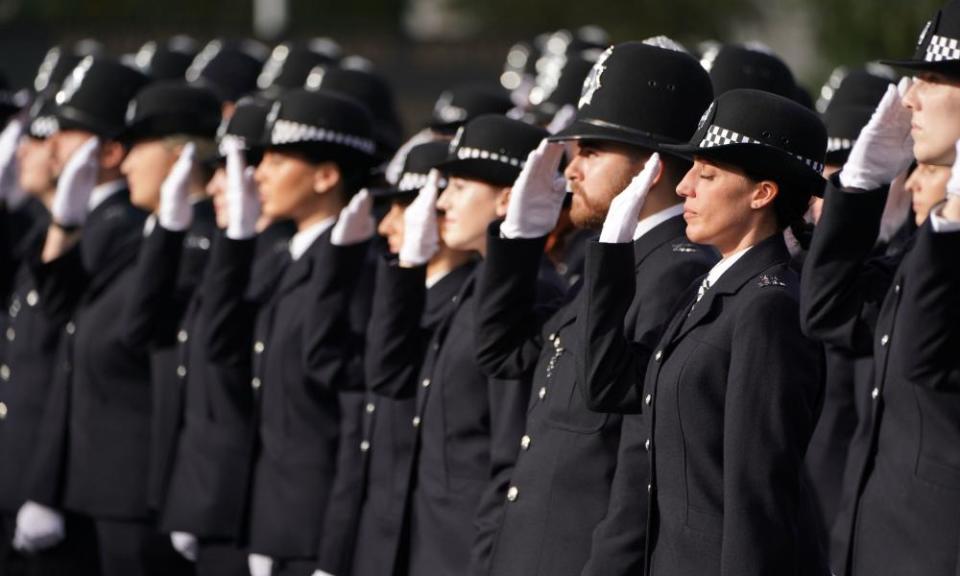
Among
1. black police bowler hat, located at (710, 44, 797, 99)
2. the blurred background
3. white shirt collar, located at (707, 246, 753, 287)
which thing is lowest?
the blurred background

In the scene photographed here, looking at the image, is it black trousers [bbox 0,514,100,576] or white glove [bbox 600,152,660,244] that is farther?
black trousers [bbox 0,514,100,576]

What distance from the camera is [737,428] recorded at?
4.42 meters

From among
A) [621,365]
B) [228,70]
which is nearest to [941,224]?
[621,365]

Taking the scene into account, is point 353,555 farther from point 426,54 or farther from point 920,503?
point 426,54

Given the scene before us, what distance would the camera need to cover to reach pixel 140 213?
8.32 metres

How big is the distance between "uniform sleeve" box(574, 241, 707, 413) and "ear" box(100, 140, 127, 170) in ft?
13.1

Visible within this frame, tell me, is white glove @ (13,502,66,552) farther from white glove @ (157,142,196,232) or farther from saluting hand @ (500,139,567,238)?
saluting hand @ (500,139,567,238)

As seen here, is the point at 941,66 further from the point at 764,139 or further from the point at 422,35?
the point at 422,35

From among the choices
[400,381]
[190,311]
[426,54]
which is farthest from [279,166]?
[426,54]

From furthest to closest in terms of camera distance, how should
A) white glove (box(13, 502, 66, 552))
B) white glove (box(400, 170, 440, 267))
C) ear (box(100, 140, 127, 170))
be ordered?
ear (box(100, 140, 127, 170)), white glove (box(13, 502, 66, 552)), white glove (box(400, 170, 440, 267))

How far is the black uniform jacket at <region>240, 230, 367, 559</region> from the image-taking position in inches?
272

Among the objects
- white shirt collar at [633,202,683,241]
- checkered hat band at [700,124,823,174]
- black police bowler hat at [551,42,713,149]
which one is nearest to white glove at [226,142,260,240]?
black police bowler hat at [551,42,713,149]

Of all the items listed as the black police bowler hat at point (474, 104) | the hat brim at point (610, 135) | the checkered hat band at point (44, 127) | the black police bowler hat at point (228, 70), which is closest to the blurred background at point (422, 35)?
the black police bowler hat at point (228, 70)

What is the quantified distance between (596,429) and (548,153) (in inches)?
31.0
